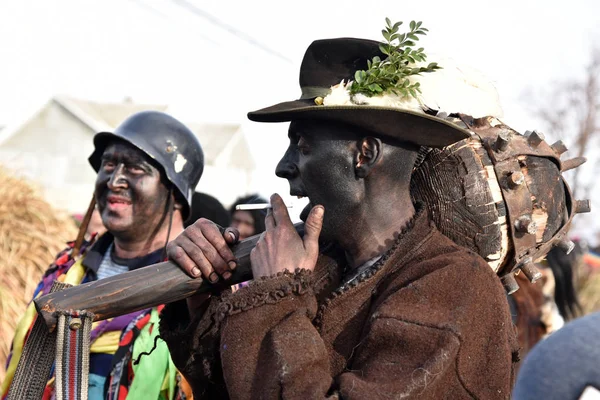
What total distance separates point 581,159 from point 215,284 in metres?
1.34

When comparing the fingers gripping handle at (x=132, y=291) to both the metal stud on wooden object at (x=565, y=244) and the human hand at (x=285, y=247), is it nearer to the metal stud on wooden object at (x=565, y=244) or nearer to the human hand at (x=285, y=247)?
the human hand at (x=285, y=247)

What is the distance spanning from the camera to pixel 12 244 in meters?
6.03

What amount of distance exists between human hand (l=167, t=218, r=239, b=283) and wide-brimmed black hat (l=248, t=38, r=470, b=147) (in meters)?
Answer: 0.39

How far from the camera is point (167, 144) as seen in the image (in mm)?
4379

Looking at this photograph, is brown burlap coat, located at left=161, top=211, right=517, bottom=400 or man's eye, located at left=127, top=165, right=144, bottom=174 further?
man's eye, located at left=127, top=165, right=144, bottom=174

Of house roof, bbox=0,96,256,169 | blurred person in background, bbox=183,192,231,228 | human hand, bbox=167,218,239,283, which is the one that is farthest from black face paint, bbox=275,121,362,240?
house roof, bbox=0,96,256,169

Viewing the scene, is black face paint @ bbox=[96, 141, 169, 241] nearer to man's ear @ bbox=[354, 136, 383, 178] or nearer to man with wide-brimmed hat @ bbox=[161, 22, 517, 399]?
man with wide-brimmed hat @ bbox=[161, 22, 517, 399]

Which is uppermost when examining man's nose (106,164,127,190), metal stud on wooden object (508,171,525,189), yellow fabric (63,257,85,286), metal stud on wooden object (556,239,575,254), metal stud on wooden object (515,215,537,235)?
metal stud on wooden object (508,171,525,189)

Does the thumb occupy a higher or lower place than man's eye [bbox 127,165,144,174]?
higher

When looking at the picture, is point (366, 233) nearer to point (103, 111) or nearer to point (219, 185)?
point (219, 185)

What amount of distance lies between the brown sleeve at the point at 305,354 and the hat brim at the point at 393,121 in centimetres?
48

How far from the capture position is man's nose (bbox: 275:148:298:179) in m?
2.54

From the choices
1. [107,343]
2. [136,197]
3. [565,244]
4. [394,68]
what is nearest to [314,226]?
[394,68]

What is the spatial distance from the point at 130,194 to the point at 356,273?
2004 mm
